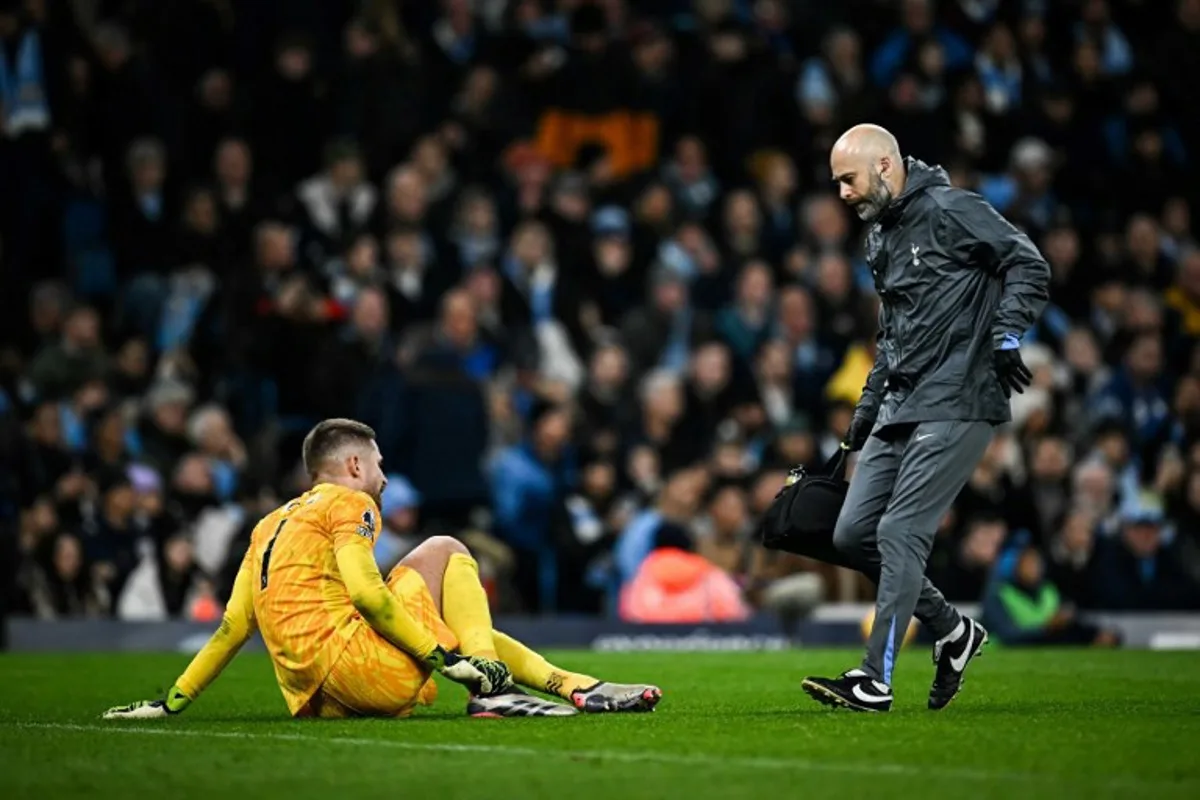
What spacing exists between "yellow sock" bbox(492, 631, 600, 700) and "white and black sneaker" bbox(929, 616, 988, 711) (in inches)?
55.6

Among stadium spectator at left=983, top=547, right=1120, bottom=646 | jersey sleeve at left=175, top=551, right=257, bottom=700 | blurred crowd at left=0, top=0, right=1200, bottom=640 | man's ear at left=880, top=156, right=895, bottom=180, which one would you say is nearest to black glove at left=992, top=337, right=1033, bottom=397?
man's ear at left=880, top=156, right=895, bottom=180

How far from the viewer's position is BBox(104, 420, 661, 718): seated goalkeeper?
833cm

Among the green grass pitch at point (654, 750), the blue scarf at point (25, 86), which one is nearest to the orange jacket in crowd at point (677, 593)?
the blue scarf at point (25, 86)

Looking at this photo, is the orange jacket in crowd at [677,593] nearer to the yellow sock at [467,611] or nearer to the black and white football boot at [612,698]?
the black and white football boot at [612,698]

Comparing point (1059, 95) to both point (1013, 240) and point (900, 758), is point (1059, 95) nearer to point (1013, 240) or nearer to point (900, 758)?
point (1013, 240)

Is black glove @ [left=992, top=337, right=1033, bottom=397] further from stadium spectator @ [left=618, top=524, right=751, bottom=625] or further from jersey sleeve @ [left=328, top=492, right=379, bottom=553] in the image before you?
stadium spectator @ [left=618, top=524, right=751, bottom=625]

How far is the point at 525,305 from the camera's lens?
1911cm

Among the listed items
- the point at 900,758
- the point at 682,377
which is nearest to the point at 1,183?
the point at 682,377

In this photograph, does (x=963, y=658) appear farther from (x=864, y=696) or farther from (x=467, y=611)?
(x=467, y=611)

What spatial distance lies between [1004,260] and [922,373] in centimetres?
55

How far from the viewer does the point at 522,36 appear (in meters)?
21.3

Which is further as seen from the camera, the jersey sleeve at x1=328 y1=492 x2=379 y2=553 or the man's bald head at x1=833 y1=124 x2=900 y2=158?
the man's bald head at x1=833 y1=124 x2=900 y2=158

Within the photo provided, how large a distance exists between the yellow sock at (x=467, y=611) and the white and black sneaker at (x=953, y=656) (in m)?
1.83

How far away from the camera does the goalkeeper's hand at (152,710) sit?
883cm
